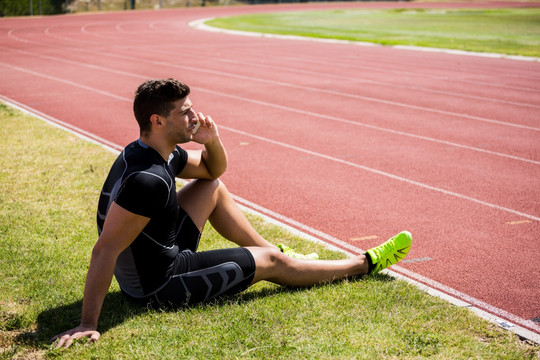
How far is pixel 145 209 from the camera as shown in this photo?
3.75 metres

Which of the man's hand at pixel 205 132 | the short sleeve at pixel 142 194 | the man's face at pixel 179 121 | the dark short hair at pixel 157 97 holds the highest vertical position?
the dark short hair at pixel 157 97

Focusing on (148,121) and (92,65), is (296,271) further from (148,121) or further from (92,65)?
(92,65)

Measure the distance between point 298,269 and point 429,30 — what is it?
3443 centimetres

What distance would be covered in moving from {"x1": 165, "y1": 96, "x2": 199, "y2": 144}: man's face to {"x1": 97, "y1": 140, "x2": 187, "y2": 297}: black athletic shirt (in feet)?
0.54

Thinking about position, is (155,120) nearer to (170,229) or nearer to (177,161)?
(177,161)

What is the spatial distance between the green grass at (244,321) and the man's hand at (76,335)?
44mm

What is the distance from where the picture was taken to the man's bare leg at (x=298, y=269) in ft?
14.2

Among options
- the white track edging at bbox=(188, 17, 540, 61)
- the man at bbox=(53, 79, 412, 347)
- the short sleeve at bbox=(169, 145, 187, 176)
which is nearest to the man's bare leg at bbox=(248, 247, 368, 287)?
the man at bbox=(53, 79, 412, 347)

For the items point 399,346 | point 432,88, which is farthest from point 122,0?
point 399,346

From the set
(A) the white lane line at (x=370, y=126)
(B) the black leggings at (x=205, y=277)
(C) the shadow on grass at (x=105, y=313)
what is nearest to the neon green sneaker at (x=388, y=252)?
(C) the shadow on grass at (x=105, y=313)

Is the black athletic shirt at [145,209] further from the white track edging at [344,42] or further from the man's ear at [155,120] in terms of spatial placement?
the white track edging at [344,42]

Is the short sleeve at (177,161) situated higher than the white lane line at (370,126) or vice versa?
the short sleeve at (177,161)

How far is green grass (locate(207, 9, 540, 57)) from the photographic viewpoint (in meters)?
28.1

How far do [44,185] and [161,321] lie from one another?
143 inches
